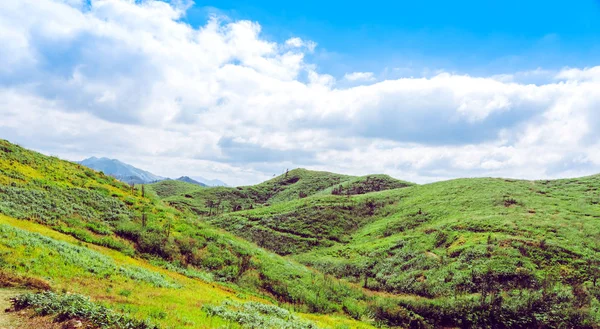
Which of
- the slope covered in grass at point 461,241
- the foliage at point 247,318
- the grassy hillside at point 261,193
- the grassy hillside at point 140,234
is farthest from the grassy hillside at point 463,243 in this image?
the grassy hillside at point 261,193

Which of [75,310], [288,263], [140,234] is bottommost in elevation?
[288,263]

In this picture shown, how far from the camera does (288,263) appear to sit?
41.0 metres

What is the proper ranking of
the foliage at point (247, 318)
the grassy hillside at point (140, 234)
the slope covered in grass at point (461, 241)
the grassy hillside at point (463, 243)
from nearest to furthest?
1. the foliage at point (247, 318)
2. the grassy hillside at point (140, 234)
3. the grassy hillside at point (463, 243)
4. the slope covered in grass at point (461, 241)

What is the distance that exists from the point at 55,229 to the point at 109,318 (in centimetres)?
2020

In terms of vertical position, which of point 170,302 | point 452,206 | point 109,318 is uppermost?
point 452,206

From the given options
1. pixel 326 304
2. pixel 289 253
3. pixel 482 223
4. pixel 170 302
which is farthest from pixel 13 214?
pixel 482 223

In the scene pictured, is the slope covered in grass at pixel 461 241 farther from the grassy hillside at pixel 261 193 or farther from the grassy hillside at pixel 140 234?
the grassy hillside at pixel 261 193

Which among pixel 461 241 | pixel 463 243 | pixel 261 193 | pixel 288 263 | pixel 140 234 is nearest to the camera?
pixel 140 234

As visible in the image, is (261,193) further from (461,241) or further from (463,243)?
(463,243)

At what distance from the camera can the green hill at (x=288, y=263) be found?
49.2 ft

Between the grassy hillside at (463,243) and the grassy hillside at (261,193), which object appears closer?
the grassy hillside at (463,243)

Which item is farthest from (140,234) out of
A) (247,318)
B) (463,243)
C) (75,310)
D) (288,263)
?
(463,243)

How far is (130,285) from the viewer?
16.3 meters

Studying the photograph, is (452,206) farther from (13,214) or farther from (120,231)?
(13,214)
